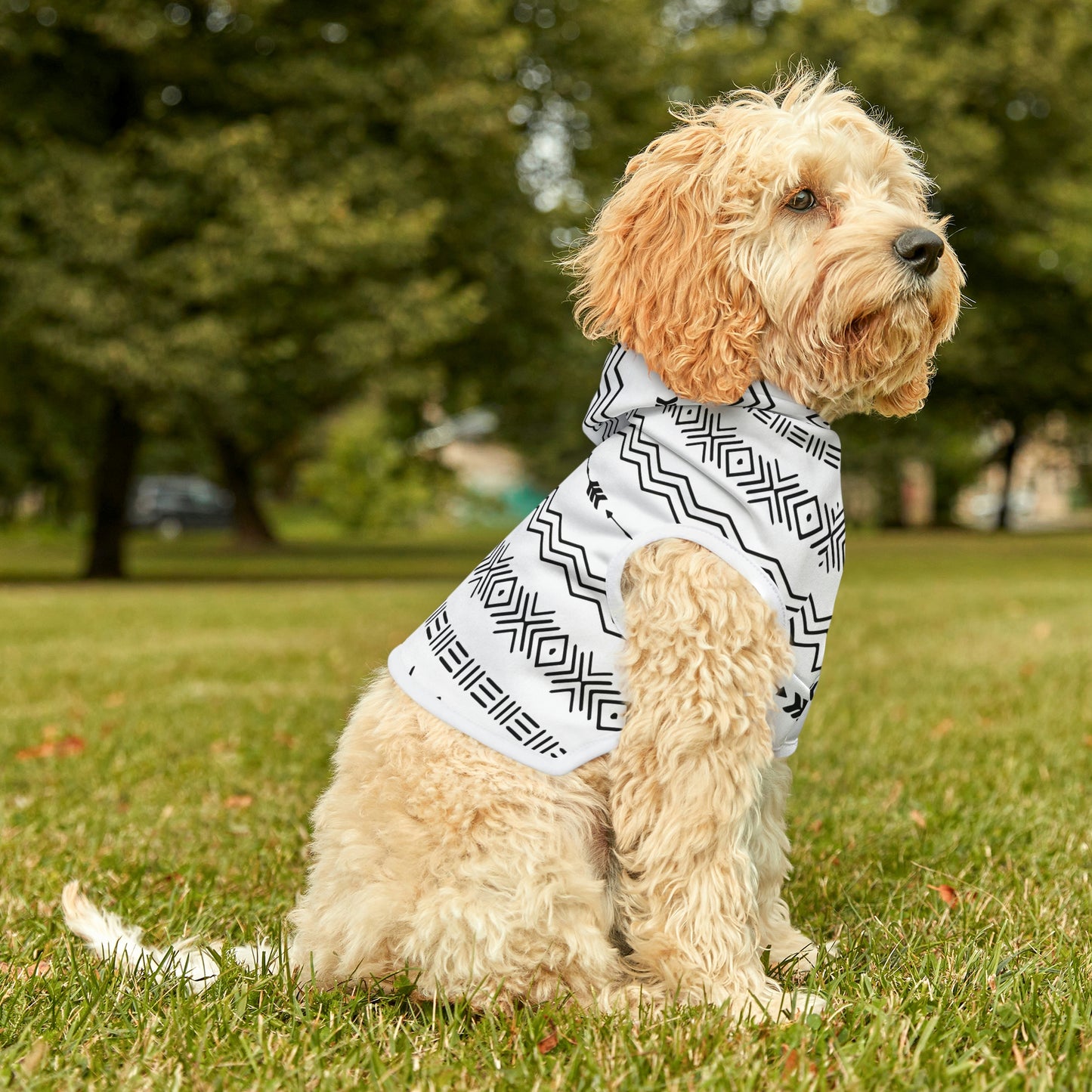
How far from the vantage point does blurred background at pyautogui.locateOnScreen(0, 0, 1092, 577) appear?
16141 millimetres

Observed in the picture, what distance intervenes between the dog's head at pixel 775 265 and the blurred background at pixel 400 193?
12414 mm

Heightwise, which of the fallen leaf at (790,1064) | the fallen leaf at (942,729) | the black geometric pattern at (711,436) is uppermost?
the black geometric pattern at (711,436)

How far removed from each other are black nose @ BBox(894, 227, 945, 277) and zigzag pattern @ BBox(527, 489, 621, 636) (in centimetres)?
103

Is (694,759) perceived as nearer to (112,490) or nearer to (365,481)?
(112,490)

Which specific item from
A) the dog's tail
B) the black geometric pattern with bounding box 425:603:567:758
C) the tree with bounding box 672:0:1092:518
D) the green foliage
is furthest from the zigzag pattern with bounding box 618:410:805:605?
the green foliage

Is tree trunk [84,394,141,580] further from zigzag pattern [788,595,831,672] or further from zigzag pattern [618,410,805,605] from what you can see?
zigzag pattern [788,595,831,672]

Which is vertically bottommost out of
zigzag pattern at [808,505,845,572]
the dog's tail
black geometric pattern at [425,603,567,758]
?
the dog's tail

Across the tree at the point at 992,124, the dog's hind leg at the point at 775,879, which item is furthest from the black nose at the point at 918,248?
the tree at the point at 992,124

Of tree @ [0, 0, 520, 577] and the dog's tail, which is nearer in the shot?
the dog's tail

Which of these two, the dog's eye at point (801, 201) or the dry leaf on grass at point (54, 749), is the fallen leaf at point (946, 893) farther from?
the dry leaf on grass at point (54, 749)

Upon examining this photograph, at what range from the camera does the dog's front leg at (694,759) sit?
2.72 meters

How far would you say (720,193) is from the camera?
284 cm

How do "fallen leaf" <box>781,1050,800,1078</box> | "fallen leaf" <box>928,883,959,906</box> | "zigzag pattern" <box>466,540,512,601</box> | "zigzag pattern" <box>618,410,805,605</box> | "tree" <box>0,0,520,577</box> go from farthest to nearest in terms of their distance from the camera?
"tree" <box>0,0,520,577</box>
"fallen leaf" <box>928,883,959,906</box>
"zigzag pattern" <box>466,540,512,601</box>
"zigzag pattern" <box>618,410,805,605</box>
"fallen leaf" <box>781,1050,800,1078</box>

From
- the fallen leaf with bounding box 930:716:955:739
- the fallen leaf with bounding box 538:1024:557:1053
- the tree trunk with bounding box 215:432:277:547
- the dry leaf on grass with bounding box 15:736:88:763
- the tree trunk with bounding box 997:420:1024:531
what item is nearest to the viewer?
the fallen leaf with bounding box 538:1024:557:1053
